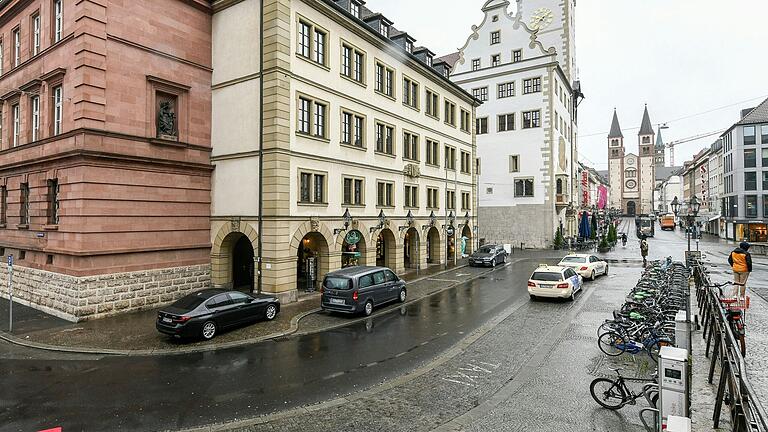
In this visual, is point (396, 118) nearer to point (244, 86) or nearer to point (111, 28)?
point (244, 86)

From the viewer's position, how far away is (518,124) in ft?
159

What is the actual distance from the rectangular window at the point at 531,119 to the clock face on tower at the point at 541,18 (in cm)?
1434

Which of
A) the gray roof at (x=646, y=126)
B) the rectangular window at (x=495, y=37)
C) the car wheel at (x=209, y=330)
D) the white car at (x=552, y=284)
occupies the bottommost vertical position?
the car wheel at (x=209, y=330)

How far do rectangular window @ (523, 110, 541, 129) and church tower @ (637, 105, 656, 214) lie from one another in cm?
11165

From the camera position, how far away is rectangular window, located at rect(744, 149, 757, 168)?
57.2 meters

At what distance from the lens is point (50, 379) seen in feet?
34.9

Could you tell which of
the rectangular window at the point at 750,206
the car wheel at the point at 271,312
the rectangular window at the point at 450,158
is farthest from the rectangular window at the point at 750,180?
the car wheel at the point at 271,312

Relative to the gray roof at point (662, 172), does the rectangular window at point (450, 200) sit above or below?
below

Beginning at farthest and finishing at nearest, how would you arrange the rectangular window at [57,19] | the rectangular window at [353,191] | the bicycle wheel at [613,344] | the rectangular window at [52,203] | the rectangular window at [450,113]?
the rectangular window at [450,113], the rectangular window at [353,191], the rectangular window at [57,19], the rectangular window at [52,203], the bicycle wheel at [613,344]

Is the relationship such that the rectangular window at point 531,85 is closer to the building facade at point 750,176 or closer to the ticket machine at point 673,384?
the building facade at point 750,176

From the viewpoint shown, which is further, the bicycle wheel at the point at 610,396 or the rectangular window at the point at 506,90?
the rectangular window at the point at 506,90

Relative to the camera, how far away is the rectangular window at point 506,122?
4881 cm

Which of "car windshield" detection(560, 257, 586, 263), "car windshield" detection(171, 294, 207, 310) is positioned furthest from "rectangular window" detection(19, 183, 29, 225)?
"car windshield" detection(560, 257, 586, 263)

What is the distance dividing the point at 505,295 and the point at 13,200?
25.3 m
